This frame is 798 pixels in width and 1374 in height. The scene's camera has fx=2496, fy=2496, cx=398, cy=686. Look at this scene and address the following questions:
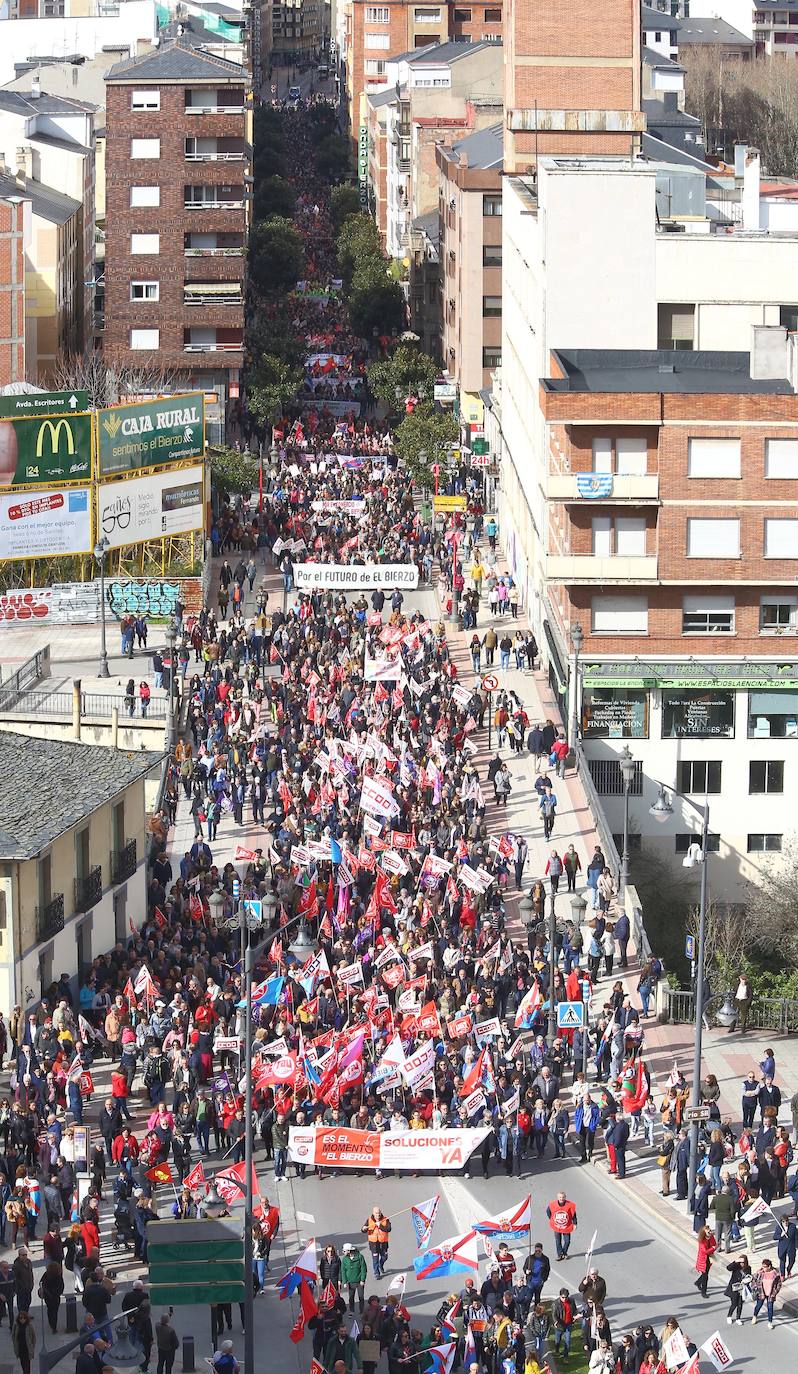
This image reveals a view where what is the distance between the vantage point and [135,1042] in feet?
141

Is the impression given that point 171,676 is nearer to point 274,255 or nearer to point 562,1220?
point 562,1220

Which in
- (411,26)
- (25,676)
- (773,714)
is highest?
(411,26)

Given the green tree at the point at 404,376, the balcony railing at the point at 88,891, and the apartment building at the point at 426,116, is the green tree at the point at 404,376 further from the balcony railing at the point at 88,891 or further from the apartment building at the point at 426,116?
the balcony railing at the point at 88,891

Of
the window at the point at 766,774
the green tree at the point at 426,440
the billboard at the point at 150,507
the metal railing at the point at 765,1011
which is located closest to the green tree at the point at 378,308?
the green tree at the point at 426,440

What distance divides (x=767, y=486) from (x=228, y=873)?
19.5 meters

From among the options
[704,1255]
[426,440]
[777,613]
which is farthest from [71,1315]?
[426,440]

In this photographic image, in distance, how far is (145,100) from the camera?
107 m

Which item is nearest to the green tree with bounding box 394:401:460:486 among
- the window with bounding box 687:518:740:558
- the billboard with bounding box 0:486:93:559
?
the billboard with bounding box 0:486:93:559

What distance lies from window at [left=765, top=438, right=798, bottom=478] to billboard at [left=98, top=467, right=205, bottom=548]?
26453 mm

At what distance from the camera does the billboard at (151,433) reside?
81.0 metres

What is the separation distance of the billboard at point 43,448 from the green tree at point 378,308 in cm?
5014

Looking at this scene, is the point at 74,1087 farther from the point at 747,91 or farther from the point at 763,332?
the point at 747,91

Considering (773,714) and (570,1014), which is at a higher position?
(773,714)

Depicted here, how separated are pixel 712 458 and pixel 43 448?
2587 centimetres
